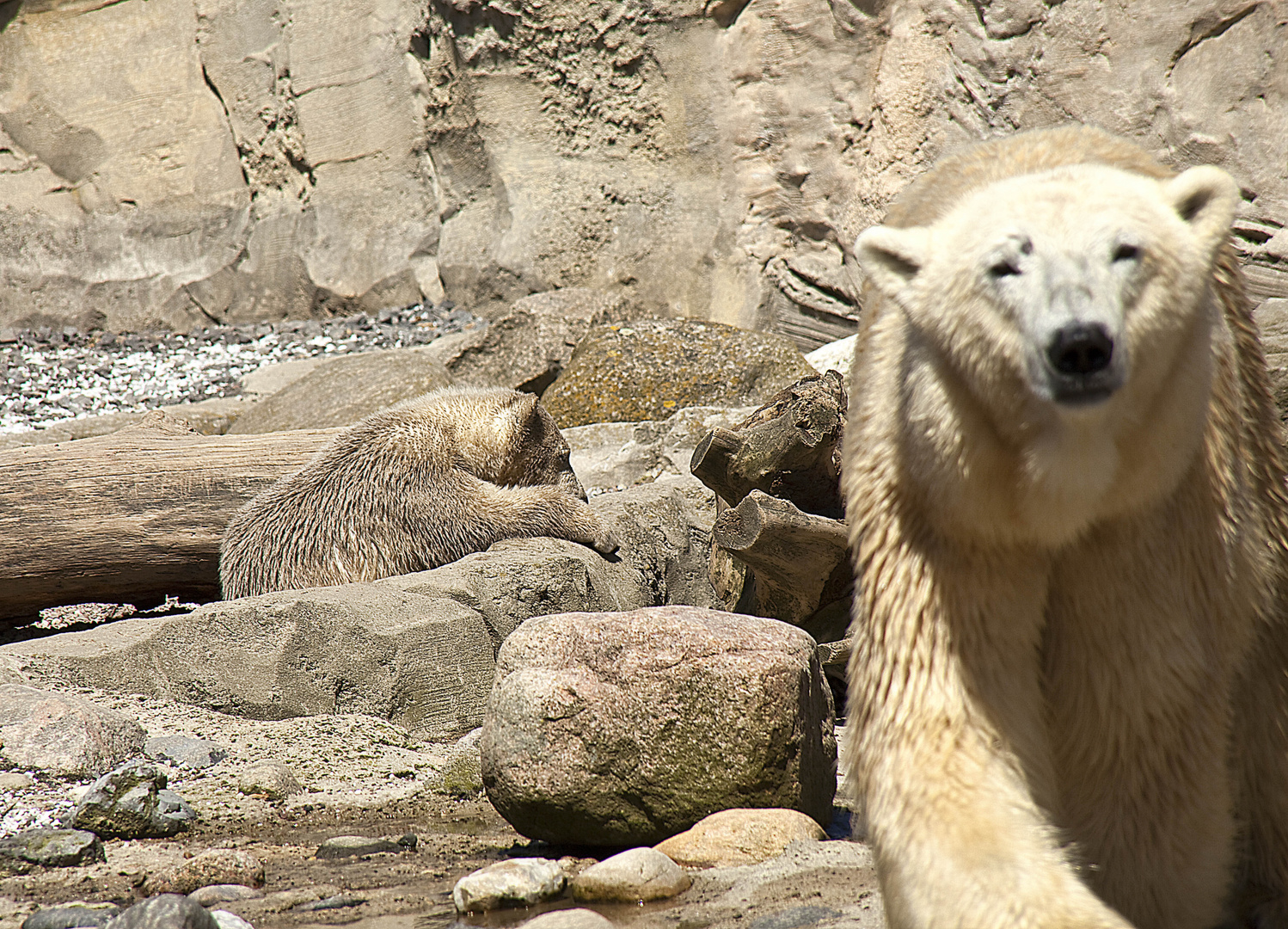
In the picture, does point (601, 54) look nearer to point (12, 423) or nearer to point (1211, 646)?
point (12, 423)

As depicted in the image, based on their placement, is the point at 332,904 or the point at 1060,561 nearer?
the point at 1060,561

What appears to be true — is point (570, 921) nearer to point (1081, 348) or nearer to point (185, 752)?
point (1081, 348)

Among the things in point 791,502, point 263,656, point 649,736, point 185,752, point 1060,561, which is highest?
point 1060,561

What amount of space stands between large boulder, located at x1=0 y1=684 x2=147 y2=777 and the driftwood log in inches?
94.3

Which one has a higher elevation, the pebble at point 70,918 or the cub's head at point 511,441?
the cub's head at point 511,441

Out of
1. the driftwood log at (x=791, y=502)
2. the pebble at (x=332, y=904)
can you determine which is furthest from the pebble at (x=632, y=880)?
the driftwood log at (x=791, y=502)

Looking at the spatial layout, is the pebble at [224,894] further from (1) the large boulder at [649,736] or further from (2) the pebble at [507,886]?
(1) the large boulder at [649,736]

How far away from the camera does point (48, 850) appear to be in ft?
11.3

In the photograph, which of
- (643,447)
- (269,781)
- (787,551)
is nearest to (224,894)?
(269,781)

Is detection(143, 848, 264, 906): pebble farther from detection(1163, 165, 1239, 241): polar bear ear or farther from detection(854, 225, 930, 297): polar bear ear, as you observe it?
detection(1163, 165, 1239, 241): polar bear ear

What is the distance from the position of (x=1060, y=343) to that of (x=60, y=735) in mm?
3710

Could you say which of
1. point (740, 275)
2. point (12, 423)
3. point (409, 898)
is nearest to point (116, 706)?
point (409, 898)

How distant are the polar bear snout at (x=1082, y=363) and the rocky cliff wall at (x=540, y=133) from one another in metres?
8.68

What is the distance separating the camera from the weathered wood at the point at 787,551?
454 cm
